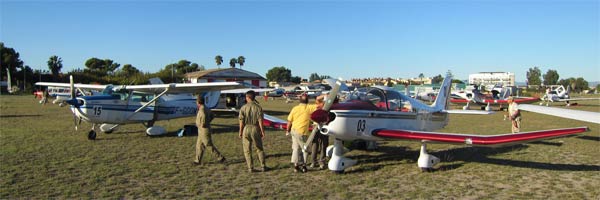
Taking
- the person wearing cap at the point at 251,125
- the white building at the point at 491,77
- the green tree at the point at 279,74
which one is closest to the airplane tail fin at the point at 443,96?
the person wearing cap at the point at 251,125

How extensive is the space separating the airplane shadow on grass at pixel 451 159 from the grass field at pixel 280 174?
0.07 ft

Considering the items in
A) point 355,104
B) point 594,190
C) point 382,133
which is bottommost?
point 594,190

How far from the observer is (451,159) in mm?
8945

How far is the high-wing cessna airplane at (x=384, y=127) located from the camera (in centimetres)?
672

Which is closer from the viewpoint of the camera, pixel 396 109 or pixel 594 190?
pixel 594 190

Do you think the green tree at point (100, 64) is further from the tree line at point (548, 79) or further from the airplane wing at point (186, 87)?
the tree line at point (548, 79)

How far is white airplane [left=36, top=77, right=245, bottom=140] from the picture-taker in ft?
37.5

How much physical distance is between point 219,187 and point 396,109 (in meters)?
4.14

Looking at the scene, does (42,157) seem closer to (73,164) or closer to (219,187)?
(73,164)

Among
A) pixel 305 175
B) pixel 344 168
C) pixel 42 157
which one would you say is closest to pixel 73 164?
pixel 42 157

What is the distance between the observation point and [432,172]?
7.55 meters

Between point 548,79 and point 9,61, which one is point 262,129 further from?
point 548,79

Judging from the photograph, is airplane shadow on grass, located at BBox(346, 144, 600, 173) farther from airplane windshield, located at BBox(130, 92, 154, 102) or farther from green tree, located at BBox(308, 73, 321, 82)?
green tree, located at BBox(308, 73, 321, 82)

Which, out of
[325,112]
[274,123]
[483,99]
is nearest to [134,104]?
[274,123]
